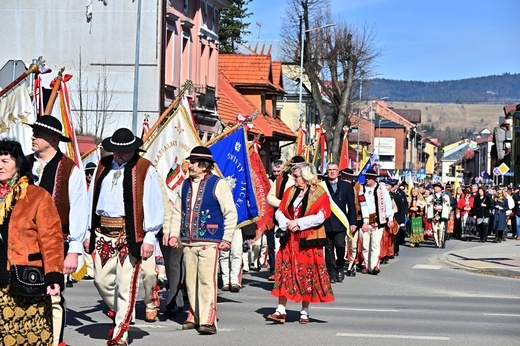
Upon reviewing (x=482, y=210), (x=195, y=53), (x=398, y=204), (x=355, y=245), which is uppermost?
(x=195, y=53)

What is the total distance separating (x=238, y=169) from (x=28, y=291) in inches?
342

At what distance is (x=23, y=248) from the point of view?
→ 7.20 metres

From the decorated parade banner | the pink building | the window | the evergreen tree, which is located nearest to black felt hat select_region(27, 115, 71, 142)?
the decorated parade banner

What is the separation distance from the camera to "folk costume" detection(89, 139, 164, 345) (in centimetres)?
1013

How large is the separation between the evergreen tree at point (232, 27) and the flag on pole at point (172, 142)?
201ft

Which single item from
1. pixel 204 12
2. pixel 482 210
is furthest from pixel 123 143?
pixel 204 12

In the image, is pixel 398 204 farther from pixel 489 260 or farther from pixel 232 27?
pixel 232 27

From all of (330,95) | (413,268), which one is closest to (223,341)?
(413,268)

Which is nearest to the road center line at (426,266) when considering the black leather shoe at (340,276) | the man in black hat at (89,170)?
the black leather shoe at (340,276)

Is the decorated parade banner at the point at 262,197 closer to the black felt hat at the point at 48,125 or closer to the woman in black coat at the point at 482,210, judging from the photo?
the black felt hat at the point at 48,125

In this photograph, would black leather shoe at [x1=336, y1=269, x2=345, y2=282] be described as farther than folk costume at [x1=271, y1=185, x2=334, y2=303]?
Yes

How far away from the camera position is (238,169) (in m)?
15.7

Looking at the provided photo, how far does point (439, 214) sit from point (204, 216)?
21142 mm

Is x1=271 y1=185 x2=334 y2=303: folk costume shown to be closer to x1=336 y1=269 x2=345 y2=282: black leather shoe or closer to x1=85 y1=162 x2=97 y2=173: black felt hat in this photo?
x1=85 y1=162 x2=97 y2=173: black felt hat
